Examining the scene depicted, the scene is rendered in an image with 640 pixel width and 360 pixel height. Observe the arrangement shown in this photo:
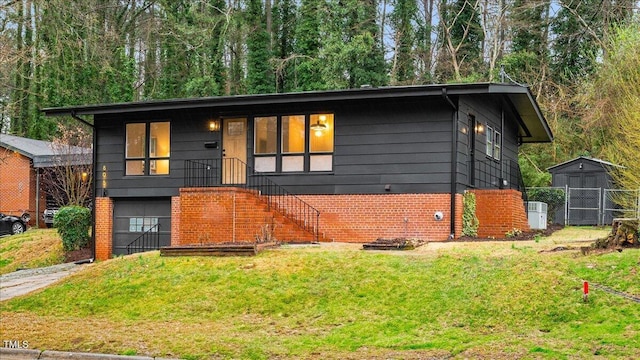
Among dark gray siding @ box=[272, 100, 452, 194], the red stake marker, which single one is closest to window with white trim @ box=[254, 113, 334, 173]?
dark gray siding @ box=[272, 100, 452, 194]

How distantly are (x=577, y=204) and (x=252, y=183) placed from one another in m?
13.5

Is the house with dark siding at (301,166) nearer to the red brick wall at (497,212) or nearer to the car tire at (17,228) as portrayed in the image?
the red brick wall at (497,212)

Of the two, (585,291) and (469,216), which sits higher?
(469,216)

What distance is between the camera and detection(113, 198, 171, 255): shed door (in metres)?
21.0

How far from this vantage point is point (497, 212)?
18906 mm

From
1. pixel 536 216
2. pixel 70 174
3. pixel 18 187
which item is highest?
pixel 70 174

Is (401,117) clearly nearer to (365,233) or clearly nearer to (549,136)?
(365,233)

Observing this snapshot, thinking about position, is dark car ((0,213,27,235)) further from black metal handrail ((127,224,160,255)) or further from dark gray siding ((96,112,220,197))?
black metal handrail ((127,224,160,255))

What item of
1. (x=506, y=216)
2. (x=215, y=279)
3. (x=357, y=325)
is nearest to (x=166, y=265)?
(x=215, y=279)

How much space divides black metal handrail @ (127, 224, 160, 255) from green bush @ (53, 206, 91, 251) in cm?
229

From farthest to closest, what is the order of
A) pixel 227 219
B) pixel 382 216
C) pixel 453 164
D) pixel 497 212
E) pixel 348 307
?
pixel 497 212, pixel 382 216, pixel 227 219, pixel 453 164, pixel 348 307

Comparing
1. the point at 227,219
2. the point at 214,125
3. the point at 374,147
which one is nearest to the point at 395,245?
the point at 374,147

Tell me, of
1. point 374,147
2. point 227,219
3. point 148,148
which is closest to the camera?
point 227,219

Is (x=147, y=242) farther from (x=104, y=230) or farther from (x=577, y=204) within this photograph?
(x=577, y=204)
